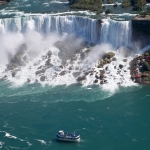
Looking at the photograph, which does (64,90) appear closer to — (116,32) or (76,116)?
(76,116)

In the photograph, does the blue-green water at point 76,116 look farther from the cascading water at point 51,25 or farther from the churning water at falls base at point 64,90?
the cascading water at point 51,25

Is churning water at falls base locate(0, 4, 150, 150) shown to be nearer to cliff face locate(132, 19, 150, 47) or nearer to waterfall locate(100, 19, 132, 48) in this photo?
waterfall locate(100, 19, 132, 48)

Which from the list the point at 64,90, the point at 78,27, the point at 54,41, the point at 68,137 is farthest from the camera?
the point at 78,27

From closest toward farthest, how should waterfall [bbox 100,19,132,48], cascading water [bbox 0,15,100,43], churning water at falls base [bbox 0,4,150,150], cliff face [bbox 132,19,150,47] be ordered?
churning water at falls base [bbox 0,4,150,150] → cliff face [bbox 132,19,150,47] → waterfall [bbox 100,19,132,48] → cascading water [bbox 0,15,100,43]

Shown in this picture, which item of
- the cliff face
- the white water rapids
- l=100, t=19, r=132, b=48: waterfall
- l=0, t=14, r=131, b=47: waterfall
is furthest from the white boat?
the cliff face

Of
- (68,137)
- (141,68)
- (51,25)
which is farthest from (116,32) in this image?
(68,137)

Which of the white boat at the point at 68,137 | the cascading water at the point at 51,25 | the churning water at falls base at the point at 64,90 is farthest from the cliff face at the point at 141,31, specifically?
the white boat at the point at 68,137

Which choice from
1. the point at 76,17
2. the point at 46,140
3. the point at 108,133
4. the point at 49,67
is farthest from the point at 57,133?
the point at 76,17

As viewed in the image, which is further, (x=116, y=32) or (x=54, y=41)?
(x=54, y=41)
